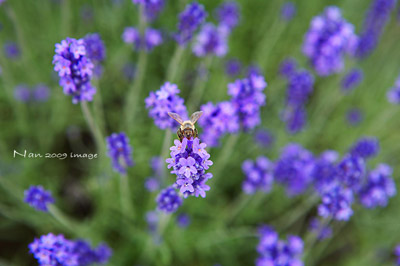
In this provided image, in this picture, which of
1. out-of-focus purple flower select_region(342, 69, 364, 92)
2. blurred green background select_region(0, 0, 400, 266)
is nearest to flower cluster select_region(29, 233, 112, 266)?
blurred green background select_region(0, 0, 400, 266)

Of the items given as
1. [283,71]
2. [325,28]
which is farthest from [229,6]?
[325,28]

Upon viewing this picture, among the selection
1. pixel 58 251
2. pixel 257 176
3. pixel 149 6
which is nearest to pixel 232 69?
pixel 149 6

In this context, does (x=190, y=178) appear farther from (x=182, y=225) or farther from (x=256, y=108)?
(x=182, y=225)

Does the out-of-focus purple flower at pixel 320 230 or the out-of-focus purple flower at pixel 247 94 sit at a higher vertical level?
the out-of-focus purple flower at pixel 247 94

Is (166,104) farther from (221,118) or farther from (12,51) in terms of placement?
(12,51)

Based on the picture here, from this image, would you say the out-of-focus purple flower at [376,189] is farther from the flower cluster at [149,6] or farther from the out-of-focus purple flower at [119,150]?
the flower cluster at [149,6]

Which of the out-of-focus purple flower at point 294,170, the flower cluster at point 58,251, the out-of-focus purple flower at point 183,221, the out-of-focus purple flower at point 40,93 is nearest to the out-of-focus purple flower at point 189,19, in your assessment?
the out-of-focus purple flower at point 294,170
